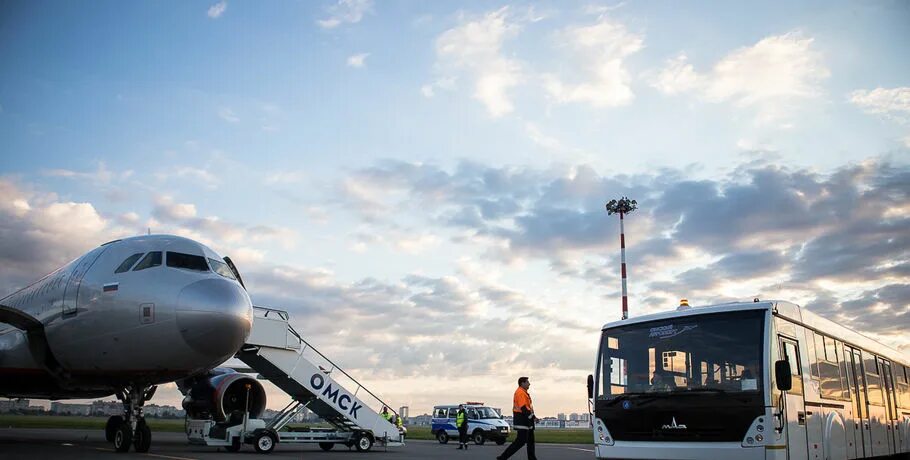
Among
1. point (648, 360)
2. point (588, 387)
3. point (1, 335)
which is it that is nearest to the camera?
point (648, 360)

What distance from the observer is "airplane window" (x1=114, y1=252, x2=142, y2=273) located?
1326 centimetres

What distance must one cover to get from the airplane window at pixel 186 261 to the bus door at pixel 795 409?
10163mm

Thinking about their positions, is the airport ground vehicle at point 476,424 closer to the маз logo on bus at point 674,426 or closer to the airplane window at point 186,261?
the airplane window at point 186,261

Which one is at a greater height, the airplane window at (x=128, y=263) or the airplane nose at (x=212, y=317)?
the airplane window at (x=128, y=263)

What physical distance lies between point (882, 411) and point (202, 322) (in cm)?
1351

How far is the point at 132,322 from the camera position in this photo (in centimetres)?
1256

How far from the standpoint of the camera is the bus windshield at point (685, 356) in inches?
378

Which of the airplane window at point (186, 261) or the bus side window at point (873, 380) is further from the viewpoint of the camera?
the bus side window at point (873, 380)

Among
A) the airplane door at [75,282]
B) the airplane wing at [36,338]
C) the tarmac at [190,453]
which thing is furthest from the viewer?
the airplane wing at [36,338]

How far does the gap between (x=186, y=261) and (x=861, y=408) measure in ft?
42.4

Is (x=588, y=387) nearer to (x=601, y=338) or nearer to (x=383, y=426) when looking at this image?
(x=601, y=338)

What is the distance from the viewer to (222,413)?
60.5 feet

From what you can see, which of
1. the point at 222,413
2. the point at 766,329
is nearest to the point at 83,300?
the point at 222,413

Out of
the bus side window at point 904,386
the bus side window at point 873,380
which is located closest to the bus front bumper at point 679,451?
the bus side window at point 873,380
